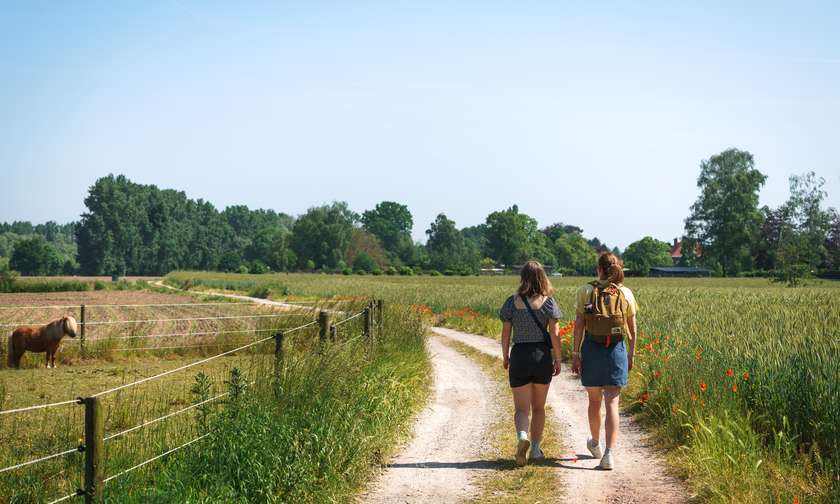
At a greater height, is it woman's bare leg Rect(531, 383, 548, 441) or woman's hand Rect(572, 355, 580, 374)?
woman's hand Rect(572, 355, 580, 374)

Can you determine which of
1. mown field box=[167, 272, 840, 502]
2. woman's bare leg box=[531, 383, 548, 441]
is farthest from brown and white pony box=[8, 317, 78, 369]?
woman's bare leg box=[531, 383, 548, 441]

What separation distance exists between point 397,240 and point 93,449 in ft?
521

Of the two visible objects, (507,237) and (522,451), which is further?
(507,237)

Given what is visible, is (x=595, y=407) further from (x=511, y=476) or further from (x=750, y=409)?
(x=750, y=409)

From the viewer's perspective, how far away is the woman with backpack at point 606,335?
7465mm

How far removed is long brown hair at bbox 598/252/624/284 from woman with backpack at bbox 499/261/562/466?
577 mm

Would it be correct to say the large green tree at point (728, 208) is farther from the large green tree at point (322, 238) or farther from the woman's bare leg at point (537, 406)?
the woman's bare leg at point (537, 406)

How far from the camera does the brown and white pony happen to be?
16.4 meters

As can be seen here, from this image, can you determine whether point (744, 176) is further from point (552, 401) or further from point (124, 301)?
point (552, 401)

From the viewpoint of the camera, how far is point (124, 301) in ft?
131

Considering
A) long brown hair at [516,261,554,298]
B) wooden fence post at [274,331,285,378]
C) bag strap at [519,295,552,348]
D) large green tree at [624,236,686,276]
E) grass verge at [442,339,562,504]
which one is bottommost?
grass verge at [442,339,562,504]

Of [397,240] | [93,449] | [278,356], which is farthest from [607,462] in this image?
[397,240]

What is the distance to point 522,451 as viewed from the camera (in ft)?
25.1

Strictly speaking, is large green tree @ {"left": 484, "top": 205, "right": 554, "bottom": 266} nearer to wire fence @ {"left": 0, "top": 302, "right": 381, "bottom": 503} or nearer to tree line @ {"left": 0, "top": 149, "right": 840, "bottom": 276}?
tree line @ {"left": 0, "top": 149, "right": 840, "bottom": 276}
